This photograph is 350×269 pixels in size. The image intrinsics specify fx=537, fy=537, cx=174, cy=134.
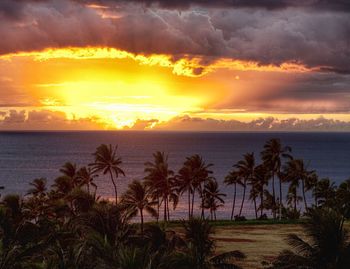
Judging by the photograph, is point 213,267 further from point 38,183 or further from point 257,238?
point 38,183

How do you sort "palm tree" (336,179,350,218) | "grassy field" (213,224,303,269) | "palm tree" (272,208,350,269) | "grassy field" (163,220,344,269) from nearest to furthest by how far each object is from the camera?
"palm tree" (272,208,350,269), "palm tree" (336,179,350,218), "grassy field" (213,224,303,269), "grassy field" (163,220,344,269)

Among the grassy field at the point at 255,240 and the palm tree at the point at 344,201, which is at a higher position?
the palm tree at the point at 344,201

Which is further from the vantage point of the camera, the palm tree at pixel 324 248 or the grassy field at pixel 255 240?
the grassy field at pixel 255 240

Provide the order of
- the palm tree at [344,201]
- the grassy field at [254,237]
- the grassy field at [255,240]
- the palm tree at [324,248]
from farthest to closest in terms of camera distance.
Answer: the grassy field at [254,237] < the grassy field at [255,240] < the palm tree at [344,201] < the palm tree at [324,248]

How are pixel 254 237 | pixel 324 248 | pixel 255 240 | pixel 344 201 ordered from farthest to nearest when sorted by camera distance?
1. pixel 254 237
2. pixel 255 240
3. pixel 344 201
4. pixel 324 248

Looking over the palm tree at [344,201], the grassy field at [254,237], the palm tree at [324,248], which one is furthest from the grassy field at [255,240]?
the palm tree at [324,248]

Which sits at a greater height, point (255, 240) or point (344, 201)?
point (344, 201)

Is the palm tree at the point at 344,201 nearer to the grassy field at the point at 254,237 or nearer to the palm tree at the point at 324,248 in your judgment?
the grassy field at the point at 254,237

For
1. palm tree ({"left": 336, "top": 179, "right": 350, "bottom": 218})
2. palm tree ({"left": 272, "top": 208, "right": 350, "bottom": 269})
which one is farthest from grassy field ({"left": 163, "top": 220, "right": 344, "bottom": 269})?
palm tree ({"left": 272, "top": 208, "right": 350, "bottom": 269})

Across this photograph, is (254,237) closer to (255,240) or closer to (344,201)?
(255,240)

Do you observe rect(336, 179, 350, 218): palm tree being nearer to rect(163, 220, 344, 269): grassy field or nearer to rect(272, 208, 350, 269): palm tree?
rect(163, 220, 344, 269): grassy field

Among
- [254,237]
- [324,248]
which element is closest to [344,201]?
[254,237]

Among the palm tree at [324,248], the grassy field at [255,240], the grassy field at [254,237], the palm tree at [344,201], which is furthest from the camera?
the grassy field at [254,237]

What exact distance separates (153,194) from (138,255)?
71814mm
